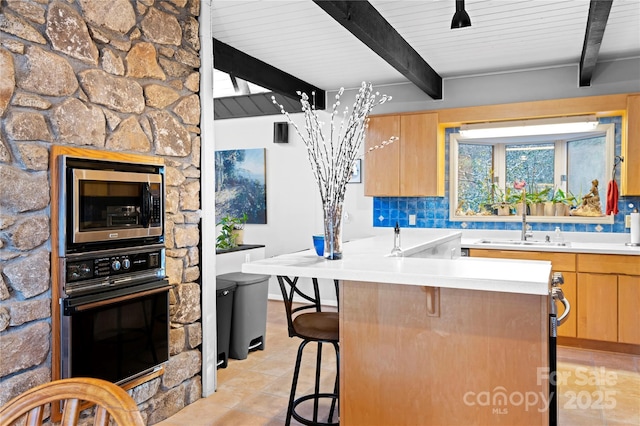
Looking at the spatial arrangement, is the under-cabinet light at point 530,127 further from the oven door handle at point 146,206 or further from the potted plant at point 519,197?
the oven door handle at point 146,206

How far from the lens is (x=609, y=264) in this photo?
4.05 m

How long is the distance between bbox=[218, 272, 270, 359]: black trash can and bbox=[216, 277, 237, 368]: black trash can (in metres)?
0.10

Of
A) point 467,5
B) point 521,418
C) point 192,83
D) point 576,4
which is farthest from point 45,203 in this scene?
point 576,4

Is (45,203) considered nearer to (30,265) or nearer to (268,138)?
(30,265)

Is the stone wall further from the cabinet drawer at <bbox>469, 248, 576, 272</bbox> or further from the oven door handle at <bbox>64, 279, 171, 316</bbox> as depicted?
the cabinet drawer at <bbox>469, 248, 576, 272</bbox>

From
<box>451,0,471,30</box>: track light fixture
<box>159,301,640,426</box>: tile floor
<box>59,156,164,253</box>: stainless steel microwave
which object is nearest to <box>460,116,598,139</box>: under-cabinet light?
<box>159,301,640,426</box>: tile floor

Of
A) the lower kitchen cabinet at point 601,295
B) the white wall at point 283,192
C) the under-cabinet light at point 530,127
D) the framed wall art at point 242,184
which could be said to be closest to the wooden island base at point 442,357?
the lower kitchen cabinet at point 601,295

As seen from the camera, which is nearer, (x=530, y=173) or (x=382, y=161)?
(x=530, y=173)

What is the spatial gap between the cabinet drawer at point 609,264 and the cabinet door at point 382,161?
1864 mm

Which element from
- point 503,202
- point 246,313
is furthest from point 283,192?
point 503,202

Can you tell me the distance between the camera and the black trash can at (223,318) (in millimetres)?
3725

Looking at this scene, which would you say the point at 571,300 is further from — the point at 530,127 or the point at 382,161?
the point at 382,161

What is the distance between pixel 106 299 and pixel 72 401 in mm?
1352

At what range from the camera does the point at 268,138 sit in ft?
20.5
